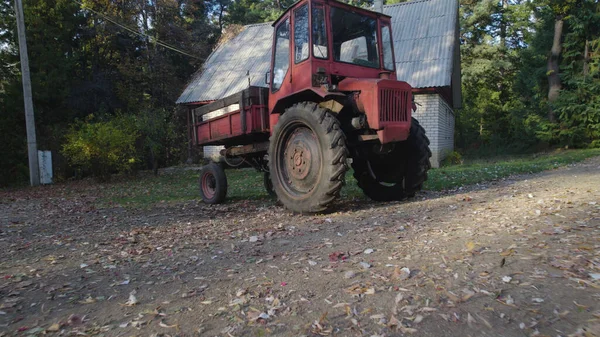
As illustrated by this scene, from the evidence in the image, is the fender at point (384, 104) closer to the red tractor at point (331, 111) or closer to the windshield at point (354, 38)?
the red tractor at point (331, 111)

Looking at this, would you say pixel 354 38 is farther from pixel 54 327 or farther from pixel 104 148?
pixel 104 148

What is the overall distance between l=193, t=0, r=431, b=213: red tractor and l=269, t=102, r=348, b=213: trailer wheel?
0.01 metres

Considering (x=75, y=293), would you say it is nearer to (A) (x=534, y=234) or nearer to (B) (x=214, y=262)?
(B) (x=214, y=262)

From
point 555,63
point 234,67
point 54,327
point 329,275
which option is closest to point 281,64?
point 329,275

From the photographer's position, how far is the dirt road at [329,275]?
237 cm

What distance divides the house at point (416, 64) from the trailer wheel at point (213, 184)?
5.03 metres

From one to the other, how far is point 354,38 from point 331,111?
1.47 meters

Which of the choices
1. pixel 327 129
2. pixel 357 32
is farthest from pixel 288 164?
pixel 357 32

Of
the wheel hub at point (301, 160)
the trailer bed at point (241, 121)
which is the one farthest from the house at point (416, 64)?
the wheel hub at point (301, 160)

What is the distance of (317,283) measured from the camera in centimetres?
298

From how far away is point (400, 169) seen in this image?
6.55 meters

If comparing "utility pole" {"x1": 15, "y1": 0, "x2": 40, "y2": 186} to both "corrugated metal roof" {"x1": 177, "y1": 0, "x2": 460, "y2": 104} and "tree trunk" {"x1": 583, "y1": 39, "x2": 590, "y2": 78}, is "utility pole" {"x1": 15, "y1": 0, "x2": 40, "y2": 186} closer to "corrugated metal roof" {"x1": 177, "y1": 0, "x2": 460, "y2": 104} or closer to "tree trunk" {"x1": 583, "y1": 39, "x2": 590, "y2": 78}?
"corrugated metal roof" {"x1": 177, "y1": 0, "x2": 460, "y2": 104}

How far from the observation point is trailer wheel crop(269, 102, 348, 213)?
16.9 feet

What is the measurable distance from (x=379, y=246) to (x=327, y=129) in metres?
1.93
